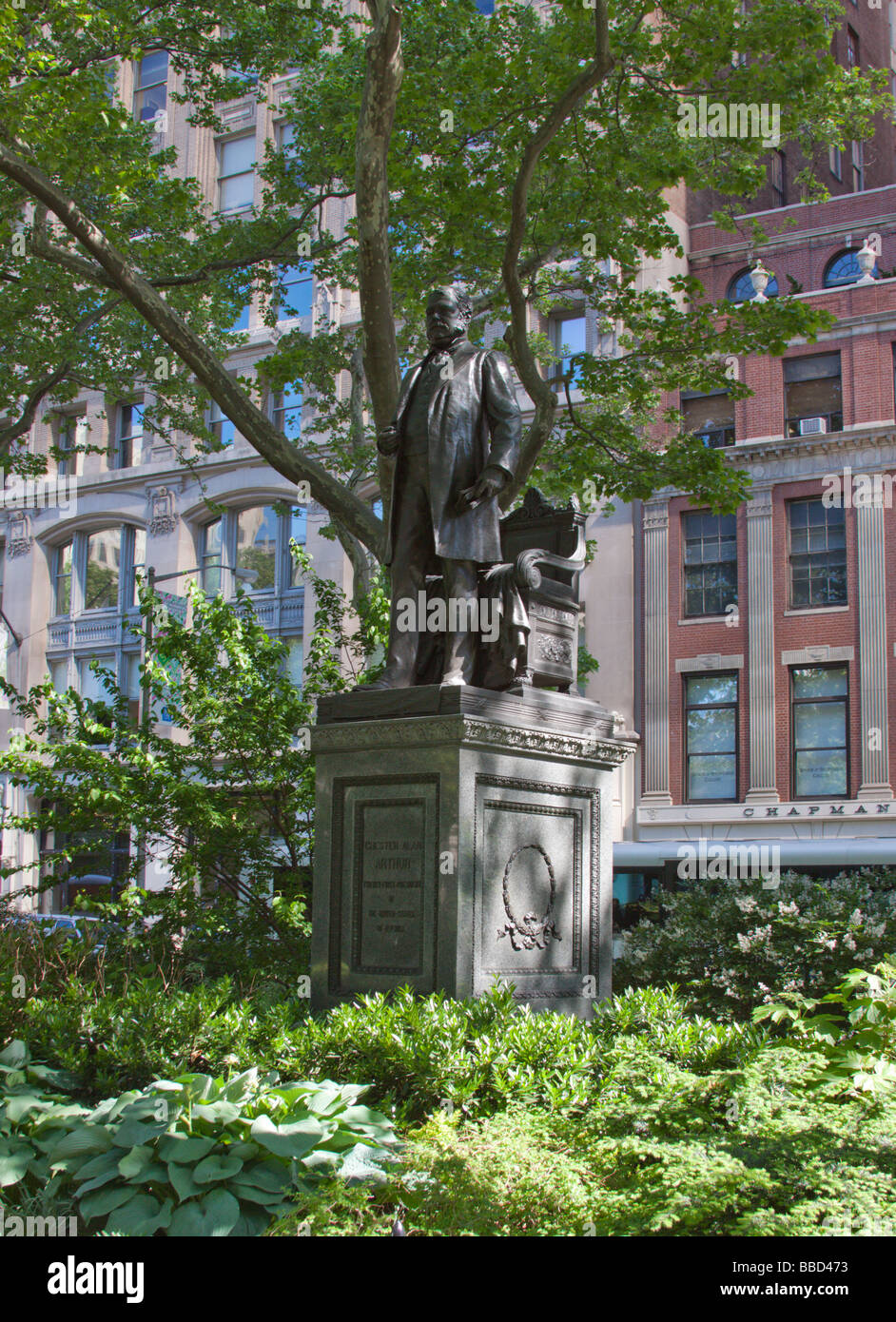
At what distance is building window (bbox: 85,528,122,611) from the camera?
1748 inches

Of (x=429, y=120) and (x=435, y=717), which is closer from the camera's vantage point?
(x=435, y=717)

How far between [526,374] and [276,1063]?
10802mm

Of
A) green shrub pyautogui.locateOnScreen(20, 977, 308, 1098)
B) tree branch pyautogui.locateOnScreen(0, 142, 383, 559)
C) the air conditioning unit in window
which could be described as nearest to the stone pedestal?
green shrub pyautogui.locateOnScreen(20, 977, 308, 1098)

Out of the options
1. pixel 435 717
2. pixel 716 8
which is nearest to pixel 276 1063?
pixel 435 717

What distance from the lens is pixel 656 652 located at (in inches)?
1320

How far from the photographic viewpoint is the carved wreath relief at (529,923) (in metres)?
8.12

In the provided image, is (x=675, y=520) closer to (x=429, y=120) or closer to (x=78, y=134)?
(x=429, y=120)

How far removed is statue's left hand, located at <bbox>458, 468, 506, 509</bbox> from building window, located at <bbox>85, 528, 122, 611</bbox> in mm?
37053

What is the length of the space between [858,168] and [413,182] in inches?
1106

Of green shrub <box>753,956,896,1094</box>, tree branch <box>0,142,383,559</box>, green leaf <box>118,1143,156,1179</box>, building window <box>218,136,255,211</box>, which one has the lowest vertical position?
green leaf <box>118,1143,156,1179</box>

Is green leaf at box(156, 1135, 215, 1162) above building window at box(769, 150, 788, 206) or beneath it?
beneath

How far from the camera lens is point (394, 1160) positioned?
5.38 metres

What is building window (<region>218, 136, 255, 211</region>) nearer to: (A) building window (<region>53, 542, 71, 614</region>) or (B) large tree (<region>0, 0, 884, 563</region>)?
(A) building window (<region>53, 542, 71, 614</region>)
